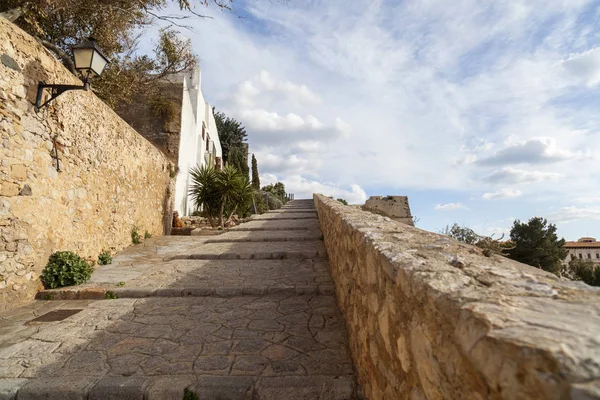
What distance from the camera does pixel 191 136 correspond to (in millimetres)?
13852

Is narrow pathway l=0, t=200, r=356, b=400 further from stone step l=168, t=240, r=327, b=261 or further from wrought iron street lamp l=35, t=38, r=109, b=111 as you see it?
wrought iron street lamp l=35, t=38, r=109, b=111

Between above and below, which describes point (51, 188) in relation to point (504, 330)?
above

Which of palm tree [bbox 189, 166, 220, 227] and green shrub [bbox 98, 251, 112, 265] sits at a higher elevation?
palm tree [bbox 189, 166, 220, 227]

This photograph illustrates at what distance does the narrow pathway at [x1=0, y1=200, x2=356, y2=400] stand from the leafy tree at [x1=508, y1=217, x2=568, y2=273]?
24513 mm

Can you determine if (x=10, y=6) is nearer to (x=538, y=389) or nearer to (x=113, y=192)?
(x=113, y=192)

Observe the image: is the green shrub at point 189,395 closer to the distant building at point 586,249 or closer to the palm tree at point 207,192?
the palm tree at point 207,192

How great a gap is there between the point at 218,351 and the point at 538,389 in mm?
2494

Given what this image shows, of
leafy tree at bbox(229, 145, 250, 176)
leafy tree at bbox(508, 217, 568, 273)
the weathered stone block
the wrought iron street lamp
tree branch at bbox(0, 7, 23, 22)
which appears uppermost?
leafy tree at bbox(229, 145, 250, 176)

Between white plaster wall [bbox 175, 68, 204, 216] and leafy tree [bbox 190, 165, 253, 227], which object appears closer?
leafy tree [bbox 190, 165, 253, 227]

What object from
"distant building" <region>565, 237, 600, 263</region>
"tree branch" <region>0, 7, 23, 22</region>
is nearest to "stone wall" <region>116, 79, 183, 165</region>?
"tree branch" <region>0, 7, 23, 22</region>

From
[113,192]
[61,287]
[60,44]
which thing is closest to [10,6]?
[60,44]

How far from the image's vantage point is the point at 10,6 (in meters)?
5.96

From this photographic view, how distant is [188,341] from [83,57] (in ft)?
13.2

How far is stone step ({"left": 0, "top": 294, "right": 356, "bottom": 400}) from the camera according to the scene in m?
2.19
